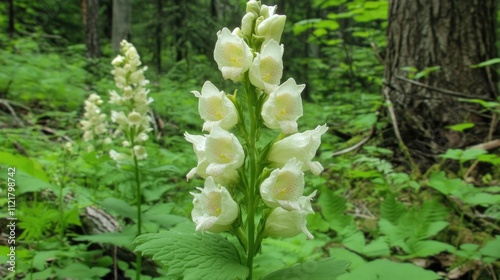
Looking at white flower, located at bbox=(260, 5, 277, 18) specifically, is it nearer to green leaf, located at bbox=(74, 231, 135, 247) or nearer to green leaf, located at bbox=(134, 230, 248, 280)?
green leaf, located at bbox=(134, 230, 248, 280)

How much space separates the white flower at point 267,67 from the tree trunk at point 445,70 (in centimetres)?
267

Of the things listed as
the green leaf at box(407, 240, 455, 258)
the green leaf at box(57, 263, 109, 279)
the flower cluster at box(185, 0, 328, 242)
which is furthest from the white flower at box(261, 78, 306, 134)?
the green leaf at box(57, 263, 109, 279)

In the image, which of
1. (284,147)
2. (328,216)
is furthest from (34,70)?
(284,147)

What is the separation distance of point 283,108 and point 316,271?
0.51 metres

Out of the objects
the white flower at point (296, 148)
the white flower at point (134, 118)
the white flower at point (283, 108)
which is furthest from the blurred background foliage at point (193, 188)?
the white flower at point (283, 108)

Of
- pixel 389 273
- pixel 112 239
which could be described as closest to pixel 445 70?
pixel 389 273

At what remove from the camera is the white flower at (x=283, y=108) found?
1.22m

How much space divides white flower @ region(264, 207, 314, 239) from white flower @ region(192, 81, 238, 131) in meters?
0.33

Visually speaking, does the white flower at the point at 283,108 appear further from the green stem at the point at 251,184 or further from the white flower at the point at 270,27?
the white flower at the point at 270,27

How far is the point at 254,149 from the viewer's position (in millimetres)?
1237

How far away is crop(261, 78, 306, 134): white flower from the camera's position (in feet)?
4.00

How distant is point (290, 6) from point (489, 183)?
1186cm

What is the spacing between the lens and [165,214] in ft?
7.25

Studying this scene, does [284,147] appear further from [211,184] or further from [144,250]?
[144,250]
